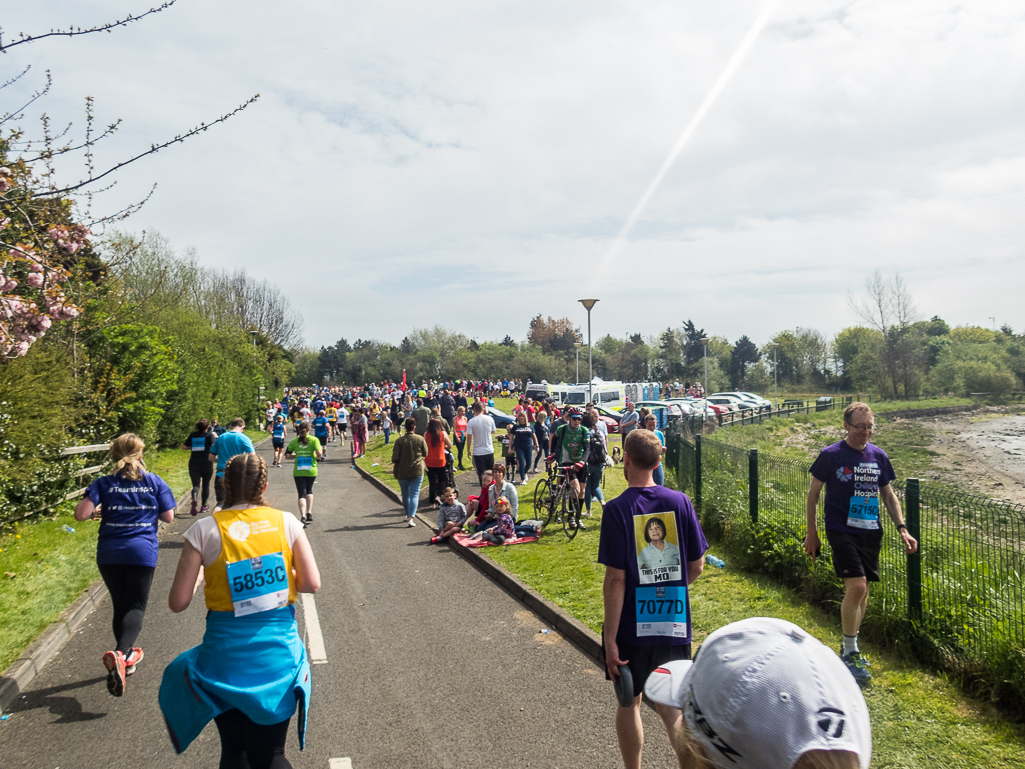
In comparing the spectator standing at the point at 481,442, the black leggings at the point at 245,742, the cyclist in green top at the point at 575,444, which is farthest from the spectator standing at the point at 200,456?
the black leggings at the point at 245,742

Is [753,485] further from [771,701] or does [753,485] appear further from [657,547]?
[771,701]

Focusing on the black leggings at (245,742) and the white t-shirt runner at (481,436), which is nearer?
the black leggings at (245,742)

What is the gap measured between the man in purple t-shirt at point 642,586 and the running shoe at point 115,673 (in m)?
3.71

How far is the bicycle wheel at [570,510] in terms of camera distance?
33.6 ft

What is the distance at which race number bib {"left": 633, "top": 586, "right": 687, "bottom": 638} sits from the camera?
3342 millimetres

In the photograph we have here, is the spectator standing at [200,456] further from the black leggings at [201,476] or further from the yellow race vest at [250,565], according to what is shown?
the yellow race vest at [250,565]

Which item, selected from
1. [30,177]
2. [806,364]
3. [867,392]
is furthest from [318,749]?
[806,364]

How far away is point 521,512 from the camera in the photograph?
39.8 feet

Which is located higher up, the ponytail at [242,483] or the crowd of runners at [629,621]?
the ponytail at [242,483]

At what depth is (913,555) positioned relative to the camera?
5.31 m

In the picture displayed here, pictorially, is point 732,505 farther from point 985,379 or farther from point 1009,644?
point 985,379

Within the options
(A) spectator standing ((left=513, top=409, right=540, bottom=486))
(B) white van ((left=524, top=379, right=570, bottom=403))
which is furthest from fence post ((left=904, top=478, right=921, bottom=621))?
(B) white van ((left=524, top=379, right=570, bottom=403))

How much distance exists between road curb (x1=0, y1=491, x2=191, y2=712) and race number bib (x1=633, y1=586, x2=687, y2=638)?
4608mm

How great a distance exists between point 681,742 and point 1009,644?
455 cm
